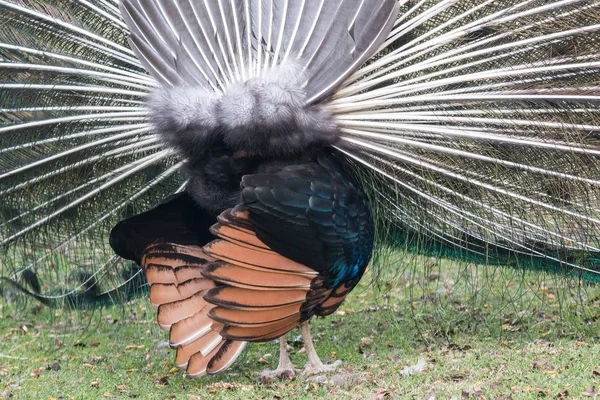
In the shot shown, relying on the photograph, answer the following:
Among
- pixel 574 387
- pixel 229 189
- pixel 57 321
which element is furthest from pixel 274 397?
pixel 57 321

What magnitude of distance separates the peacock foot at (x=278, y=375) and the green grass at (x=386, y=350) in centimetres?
8

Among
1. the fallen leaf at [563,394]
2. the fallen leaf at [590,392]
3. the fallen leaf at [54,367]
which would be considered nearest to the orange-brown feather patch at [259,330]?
the fallen leaf at [563,394]

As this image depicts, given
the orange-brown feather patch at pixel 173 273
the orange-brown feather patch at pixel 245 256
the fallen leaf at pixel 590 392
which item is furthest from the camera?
the orange-brown feather patch at pixel 173 273

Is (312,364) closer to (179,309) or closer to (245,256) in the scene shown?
(179,309)

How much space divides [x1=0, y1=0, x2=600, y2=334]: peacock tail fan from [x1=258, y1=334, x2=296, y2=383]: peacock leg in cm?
97

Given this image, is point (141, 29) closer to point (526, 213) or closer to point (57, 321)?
point (526, 213)

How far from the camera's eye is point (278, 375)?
6246 mm

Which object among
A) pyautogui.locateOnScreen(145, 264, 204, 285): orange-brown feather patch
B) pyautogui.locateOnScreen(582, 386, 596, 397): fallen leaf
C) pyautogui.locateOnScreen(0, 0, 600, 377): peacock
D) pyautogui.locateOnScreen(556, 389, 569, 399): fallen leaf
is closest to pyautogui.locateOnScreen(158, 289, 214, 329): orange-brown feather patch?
pyautogui.locateOnScreen(0, 0, 600, 377): peacock

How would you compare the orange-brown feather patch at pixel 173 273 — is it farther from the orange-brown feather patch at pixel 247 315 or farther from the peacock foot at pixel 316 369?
the peacock foot at pixel 316 369

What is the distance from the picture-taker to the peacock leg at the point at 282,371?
6.22m

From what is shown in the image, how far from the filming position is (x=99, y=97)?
5988 millimetres

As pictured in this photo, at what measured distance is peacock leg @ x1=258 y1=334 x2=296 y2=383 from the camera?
6.22 m

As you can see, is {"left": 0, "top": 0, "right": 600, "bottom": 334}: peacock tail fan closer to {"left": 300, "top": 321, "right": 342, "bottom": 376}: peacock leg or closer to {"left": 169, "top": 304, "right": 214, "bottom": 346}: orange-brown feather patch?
{"left": 300, "top": 321, "right": 342, "bottom": 376}: peacock leg

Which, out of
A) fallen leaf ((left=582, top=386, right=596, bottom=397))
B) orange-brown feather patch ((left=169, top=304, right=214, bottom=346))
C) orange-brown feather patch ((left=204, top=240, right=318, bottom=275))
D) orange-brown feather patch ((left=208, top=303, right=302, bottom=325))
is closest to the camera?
fallen leaf ((left=582, top=386, right=596, bottom=397))
